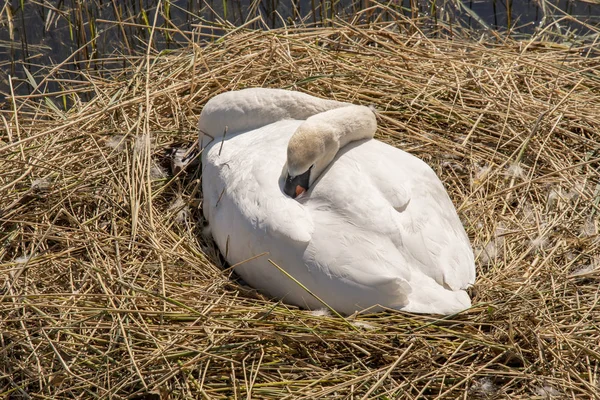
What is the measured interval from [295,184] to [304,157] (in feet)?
Result: 0.49

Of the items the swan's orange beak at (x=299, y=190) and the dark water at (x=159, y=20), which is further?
the dark water at (x=159, y=20)

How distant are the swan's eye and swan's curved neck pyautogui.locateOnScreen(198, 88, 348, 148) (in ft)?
2.58

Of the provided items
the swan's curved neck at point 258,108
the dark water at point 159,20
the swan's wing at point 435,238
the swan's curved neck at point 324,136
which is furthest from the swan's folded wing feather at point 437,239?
the dark water at point 159,20

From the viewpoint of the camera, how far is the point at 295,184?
4062 millimetres

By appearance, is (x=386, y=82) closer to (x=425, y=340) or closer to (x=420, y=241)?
(x=420, y=241)

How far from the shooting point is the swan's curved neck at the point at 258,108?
473 cm

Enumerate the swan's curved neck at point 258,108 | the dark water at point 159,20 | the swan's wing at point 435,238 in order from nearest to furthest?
the swan's wing at point 435,238, the swan's curved neck at point 258,108, the dark water at point 159,20

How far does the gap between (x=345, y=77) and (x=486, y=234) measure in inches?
67.2

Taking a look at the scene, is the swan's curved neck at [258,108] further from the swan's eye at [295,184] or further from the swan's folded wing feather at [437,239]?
the swan's folded wing feather at [437,239]

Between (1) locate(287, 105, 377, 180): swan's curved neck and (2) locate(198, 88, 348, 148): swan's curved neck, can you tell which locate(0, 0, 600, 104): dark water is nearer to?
(2) locate(198, 88, 348, 148): swan's curved neck


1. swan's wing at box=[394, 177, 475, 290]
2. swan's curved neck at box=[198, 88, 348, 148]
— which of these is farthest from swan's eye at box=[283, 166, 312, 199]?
swan's curved neck at box=[198, 88, 348, 148]

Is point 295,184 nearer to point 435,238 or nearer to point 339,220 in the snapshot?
point 339,220

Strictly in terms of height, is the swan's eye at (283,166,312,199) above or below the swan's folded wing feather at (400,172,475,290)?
above

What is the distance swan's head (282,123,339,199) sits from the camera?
402 cm
